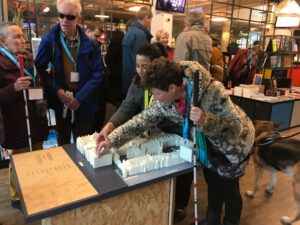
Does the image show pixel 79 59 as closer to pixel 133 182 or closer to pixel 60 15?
pixel 60 15

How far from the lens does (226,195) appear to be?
1.69m

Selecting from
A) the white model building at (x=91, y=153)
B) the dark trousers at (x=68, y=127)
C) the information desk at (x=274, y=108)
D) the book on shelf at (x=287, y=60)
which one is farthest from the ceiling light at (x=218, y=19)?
the white model building at (x=91, y=153)

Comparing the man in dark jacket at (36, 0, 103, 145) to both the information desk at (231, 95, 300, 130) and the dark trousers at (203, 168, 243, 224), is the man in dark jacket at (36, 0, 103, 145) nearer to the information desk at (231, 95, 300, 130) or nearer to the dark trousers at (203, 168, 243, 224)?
the dark trousers at (203, 168, 243, 224)

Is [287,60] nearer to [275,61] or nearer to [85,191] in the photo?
[275,61]

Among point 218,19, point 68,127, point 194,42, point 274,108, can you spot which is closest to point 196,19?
point 194,42

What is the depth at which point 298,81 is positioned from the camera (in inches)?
261

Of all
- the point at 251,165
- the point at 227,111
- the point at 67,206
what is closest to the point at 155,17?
the point at 251,165

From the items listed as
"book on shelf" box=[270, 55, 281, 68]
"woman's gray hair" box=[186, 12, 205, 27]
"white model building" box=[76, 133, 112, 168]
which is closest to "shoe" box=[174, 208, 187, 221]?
"white model building" box=[76, 133, 112, 168]

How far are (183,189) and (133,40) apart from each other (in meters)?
1.57

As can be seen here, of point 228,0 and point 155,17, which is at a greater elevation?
point 228,0

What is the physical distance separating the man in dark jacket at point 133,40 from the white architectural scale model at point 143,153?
50.2 inches

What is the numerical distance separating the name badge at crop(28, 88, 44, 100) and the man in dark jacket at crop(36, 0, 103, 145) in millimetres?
95

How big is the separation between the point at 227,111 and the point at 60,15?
4.76 feet

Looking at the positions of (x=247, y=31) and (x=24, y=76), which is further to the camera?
(x=247, y=31)
